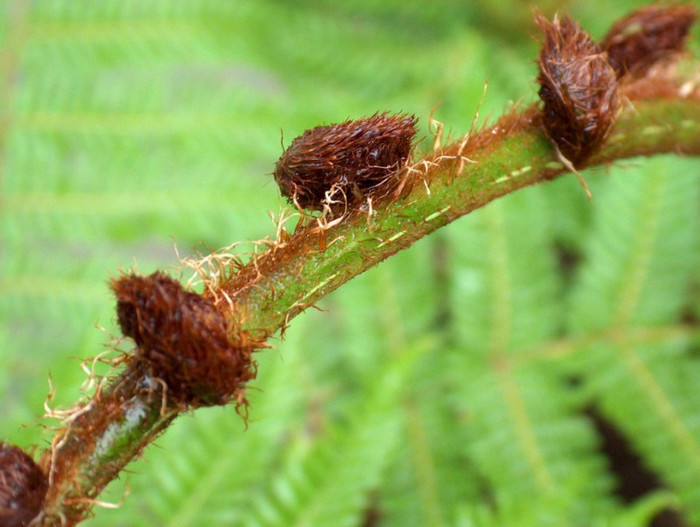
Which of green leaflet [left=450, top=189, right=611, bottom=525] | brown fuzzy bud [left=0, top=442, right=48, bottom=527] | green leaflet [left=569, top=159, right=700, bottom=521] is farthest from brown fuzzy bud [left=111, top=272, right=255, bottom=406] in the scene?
green leaflet [left=569, top=159, right=700, bottom=521]

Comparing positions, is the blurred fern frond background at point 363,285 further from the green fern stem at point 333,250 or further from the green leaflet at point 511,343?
the green fern stem at point 333,250

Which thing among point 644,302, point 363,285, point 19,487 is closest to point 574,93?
point 19,487

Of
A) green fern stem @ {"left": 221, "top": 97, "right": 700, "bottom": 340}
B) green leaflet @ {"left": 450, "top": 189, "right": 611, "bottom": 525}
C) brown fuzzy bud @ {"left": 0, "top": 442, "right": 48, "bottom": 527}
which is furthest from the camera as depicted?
green leaflet @ {"left": 450, "top": 189, "right": 611, "bottom": 525}

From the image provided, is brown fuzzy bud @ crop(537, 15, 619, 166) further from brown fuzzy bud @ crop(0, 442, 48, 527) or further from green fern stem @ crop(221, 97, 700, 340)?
brown fuzzy bud @ crop(0, 442, 48, 527)

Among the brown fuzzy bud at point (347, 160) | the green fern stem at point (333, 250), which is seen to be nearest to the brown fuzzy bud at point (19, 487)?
the green fern stem at point (333, 250)

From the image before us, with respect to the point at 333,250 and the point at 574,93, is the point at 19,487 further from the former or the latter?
the point at 574,93

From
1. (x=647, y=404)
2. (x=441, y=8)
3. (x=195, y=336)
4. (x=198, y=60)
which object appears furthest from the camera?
(x=441, y=8)

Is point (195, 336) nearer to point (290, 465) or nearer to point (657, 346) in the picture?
point (290, 465)

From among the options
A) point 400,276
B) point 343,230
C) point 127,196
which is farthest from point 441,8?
point 343,230
